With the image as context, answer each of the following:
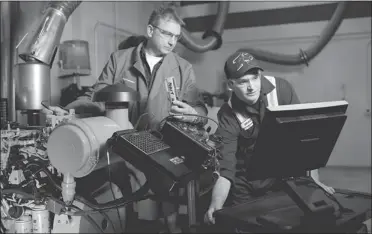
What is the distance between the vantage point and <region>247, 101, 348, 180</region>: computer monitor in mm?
1075

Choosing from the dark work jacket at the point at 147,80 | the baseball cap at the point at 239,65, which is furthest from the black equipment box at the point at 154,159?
the dark work jacket at the point at 147,80

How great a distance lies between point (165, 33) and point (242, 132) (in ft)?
2.21

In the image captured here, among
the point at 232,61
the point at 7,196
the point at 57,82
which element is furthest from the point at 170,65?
the point at 57,82

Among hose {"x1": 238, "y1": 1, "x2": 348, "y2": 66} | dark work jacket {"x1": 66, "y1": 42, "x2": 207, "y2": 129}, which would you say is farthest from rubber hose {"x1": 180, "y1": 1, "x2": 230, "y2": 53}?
dark work jacket {"x1": 66, "y1": 42, "x2": 207, "y2": 129}

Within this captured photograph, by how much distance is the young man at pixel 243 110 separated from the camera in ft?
5.44

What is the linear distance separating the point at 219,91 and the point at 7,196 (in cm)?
300

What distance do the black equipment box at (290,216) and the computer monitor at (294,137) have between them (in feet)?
0.29

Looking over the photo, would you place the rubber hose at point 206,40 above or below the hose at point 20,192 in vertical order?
above

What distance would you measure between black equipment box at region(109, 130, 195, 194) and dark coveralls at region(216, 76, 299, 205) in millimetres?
374

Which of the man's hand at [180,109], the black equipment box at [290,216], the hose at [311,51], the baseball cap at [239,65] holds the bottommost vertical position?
the black equipment box at [290,216]

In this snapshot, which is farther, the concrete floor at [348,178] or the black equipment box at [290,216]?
the concrete floor at [348,178]

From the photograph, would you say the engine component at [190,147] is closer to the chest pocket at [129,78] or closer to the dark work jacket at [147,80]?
the dark work jacket at [147,80]

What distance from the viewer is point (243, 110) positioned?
1.80 m

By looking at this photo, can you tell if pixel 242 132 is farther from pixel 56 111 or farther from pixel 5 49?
pixel 5 49
